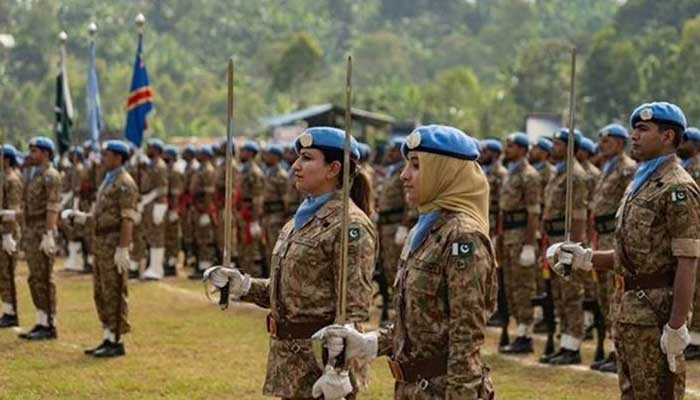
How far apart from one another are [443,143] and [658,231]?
2.07m

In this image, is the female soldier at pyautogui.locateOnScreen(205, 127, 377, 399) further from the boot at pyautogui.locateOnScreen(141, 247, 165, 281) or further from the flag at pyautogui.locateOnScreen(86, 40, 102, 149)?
the flag at pyautogui.locateOnScreen(86, 40, 102, 149)

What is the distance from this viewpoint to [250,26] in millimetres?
122000

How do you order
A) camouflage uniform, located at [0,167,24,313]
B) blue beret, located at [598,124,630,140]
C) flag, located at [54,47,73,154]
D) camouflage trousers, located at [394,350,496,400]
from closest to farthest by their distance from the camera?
1. camouflage trousers, located at [394,350,496,400]
2. blue beret, located at [598,124,630,140]
3. camouflage uniform, located at [0,167,24,313]
4. flag, located at [54,47,73,154]

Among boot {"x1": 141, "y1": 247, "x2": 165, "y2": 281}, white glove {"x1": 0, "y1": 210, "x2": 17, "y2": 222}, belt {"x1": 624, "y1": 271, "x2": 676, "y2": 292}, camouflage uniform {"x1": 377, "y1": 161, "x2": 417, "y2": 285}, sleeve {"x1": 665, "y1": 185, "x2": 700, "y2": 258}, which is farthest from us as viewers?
boot {"x1": 141, "y1": 247, "x2": 165, "y2": 281}

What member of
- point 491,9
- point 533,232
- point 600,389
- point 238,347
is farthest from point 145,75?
point 491,9

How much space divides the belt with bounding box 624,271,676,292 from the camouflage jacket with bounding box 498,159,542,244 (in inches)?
242

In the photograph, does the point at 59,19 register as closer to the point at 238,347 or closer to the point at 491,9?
the point at 491,9

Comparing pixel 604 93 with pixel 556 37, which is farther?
pixel 556 37

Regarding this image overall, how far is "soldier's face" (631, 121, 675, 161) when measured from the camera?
24.1 feet

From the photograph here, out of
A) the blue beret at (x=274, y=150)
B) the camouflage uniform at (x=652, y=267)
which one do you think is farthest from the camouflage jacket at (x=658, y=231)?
the blue beret at (x=274, y=150)

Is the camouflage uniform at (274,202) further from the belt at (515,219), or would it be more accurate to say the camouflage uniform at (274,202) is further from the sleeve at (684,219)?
the sleeve at (684,219)

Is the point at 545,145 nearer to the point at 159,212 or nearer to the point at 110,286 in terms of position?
the point at 110,286

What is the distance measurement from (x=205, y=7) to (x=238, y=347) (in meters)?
115

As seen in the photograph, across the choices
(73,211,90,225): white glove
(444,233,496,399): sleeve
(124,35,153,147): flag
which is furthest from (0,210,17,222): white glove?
(444,233,496,399): sleeve
